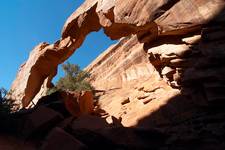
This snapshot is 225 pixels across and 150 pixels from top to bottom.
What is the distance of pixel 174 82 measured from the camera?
45.1 feet

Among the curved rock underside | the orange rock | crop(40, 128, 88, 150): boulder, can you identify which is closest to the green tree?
the curved rock underside

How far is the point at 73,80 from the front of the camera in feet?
99.9

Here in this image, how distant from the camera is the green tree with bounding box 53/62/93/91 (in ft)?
91.4

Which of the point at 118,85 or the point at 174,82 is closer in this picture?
the point at 174,82

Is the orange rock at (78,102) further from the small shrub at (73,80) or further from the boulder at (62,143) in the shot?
the small shrub at (73,80)

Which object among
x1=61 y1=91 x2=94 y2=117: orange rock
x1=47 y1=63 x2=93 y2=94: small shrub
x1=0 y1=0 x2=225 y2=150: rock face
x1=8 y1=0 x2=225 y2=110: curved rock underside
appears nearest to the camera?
x1=0 y1=0 x2=225 y2=150: rock face

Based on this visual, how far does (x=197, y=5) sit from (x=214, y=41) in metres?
1.69

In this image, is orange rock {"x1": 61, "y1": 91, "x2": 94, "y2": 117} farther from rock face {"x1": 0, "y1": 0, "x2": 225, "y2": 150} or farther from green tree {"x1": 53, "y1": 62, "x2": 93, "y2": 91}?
green tree {"x1": 53, "y1": 62, "x2": 93, "y2": 91}

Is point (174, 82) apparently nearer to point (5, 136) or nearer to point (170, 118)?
point (170, 118)

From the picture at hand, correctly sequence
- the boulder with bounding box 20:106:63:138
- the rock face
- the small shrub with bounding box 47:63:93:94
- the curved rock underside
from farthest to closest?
the small shrub with bounding box 47:63:93:94 < the curved rock underside < the boulder with bounding box 20:106:63:138 < the rock face

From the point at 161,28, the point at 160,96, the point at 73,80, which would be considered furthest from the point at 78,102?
the point at 73,80

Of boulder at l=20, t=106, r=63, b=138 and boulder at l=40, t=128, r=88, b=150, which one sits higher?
boulder at l=20, t=106, r=63, b=138

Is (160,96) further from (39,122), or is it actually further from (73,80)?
(73,80)

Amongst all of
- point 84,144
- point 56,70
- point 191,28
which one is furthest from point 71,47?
point 84,144
